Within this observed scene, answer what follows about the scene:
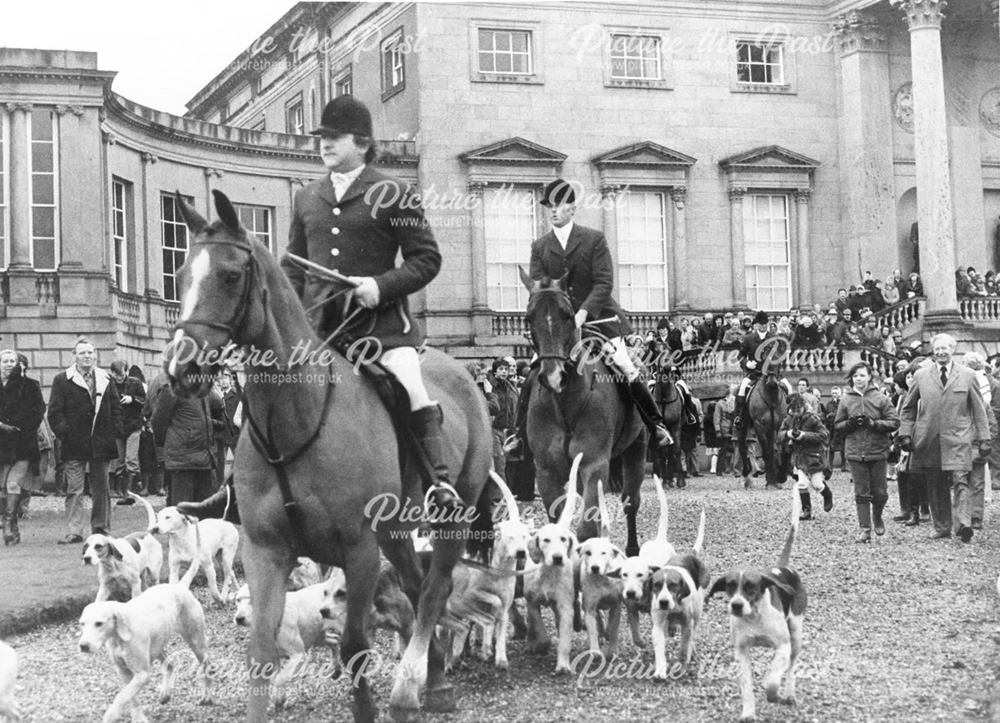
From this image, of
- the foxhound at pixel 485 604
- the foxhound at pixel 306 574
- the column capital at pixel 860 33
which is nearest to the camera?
the foxhound at pixel 485 604

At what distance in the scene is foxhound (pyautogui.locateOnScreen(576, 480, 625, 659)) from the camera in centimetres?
934

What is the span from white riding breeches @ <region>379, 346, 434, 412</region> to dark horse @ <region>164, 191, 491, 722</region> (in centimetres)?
23

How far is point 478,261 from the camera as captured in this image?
38.9 m

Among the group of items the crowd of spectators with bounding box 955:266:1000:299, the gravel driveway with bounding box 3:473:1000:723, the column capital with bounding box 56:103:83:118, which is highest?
the column capital with bounding box 56:103:83:118

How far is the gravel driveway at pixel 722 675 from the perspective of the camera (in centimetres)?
799

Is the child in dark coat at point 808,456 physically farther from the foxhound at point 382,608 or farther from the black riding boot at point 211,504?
the foxhound at point 382,608

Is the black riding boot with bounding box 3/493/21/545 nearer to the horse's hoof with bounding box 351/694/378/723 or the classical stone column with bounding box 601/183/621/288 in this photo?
the horse's hoof with bounding box 351/694/378/723

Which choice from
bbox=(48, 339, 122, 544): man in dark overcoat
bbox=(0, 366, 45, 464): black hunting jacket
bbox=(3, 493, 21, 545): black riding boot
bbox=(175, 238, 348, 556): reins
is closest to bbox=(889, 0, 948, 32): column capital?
bbox=(48, 339, 122, 544): man in dark overcoat

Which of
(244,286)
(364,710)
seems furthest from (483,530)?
(244,286)

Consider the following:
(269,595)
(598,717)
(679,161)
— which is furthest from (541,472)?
(679,161)

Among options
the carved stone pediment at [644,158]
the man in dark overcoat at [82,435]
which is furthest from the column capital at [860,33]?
the man in dark overcoat at [82,435]

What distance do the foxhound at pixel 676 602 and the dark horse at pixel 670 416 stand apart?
13960 mm

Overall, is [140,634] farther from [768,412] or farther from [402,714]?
[768,412]

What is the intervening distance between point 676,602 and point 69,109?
79.8 ft
